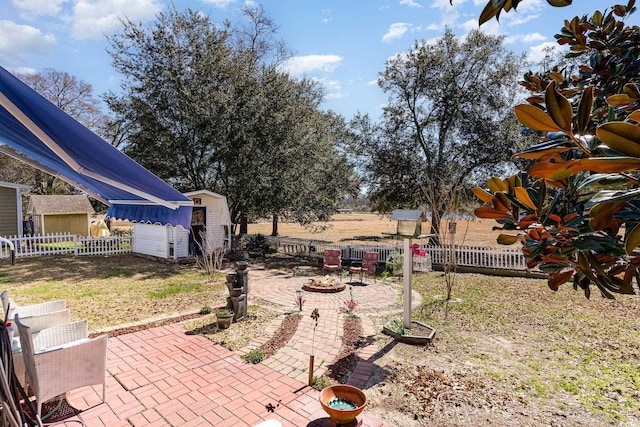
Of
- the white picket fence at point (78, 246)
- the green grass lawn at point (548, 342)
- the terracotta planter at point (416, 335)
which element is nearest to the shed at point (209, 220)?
the white picket fence at point (78, 246)

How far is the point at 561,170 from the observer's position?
2.76 feet

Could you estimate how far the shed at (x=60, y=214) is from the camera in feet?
62.4

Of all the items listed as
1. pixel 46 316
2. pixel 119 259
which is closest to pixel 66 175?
pixel 46 316

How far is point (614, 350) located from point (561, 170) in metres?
7.25

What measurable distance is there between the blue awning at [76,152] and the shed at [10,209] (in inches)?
675

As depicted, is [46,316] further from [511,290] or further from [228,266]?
[511,290]

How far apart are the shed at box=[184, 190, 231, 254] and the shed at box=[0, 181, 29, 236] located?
390 inches

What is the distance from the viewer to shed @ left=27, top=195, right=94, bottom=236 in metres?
19.0

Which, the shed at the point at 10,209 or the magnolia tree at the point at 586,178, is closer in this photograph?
the magnolia tree at the point at 586,178

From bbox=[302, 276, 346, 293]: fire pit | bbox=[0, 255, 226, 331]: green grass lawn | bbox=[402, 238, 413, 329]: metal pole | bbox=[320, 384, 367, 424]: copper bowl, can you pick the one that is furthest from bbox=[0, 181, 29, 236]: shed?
bbox=[320, 384, 367, 424]: copper bowl

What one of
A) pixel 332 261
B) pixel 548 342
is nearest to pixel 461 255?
pixel 332 261

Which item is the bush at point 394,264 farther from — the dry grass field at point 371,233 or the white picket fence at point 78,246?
the white picket fence at point 78,246

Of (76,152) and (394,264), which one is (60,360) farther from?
(394,264)

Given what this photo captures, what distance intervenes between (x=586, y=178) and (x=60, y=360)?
15.2 feet
